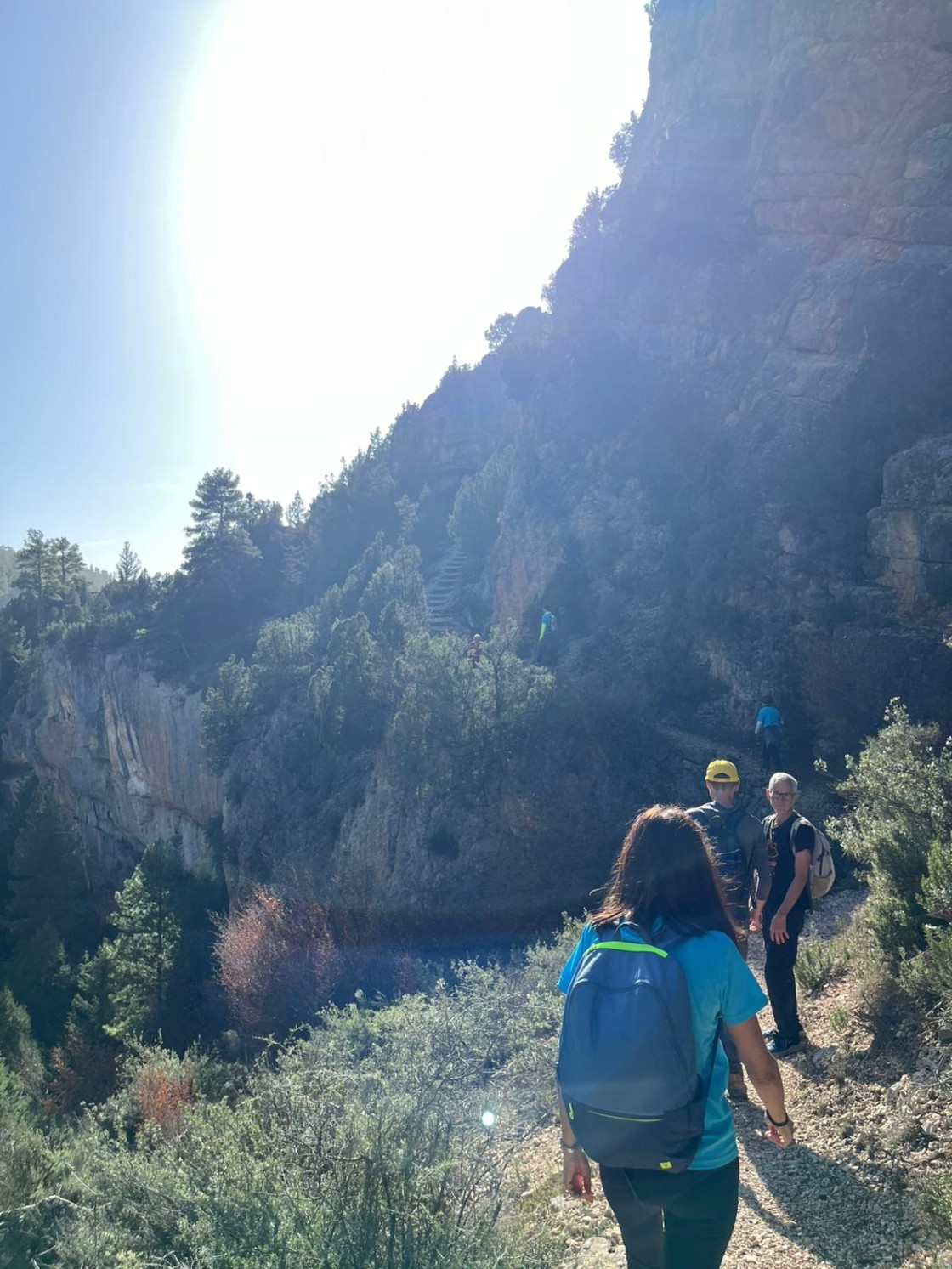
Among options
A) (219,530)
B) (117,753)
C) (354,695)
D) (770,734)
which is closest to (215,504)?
(219,530)

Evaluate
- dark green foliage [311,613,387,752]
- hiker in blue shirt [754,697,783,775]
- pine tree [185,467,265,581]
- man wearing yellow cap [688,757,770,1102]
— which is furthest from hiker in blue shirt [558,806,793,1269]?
pine tree [185,467,265,581]

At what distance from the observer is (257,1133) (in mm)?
4734

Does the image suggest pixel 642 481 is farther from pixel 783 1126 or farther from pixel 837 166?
pixel 783 1126

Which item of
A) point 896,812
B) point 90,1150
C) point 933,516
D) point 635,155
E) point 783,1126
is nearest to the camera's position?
point 783,1126

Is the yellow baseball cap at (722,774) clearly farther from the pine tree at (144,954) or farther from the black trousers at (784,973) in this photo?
the pine tree at (144,954)

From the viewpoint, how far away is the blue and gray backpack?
2.08 metres

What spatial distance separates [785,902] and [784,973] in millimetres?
580

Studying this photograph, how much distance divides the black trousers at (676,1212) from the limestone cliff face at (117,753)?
101 ft

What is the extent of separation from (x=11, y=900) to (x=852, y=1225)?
1451 inches

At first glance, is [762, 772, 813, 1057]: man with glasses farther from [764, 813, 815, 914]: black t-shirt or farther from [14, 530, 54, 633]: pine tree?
[14, 530, 54, 633]: pine tree

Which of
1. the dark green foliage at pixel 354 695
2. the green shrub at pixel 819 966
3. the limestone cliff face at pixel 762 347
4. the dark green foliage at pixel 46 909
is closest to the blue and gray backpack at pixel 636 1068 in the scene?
the green shrub at pixel 819 966

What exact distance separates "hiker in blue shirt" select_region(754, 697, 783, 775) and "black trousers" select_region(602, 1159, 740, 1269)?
1297 centimetres

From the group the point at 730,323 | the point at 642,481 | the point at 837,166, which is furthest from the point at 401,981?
the point at 837,166

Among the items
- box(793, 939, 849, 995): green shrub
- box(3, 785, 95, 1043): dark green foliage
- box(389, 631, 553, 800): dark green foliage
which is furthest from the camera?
box(3, 785, 95, 1043): dark green foliage
